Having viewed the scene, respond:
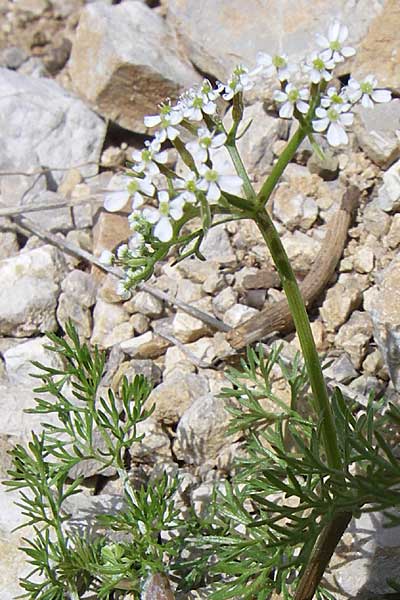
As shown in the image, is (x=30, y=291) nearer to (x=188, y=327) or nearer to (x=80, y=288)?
(x=80, y=288)

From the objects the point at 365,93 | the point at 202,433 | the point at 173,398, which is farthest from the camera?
the point at 173,398

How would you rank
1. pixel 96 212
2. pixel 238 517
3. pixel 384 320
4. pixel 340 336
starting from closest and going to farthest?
pixel 238 517
pixel 384 320
pixel 340 336
pixel 96 212

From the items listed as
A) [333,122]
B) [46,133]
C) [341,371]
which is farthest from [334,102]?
[46,133]

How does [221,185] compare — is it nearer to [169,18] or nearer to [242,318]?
[242,318]

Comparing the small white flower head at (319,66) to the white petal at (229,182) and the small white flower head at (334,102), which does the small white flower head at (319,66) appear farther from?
the white petal at (229,182)

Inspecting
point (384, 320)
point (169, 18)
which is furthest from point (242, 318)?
point (169, 18)
